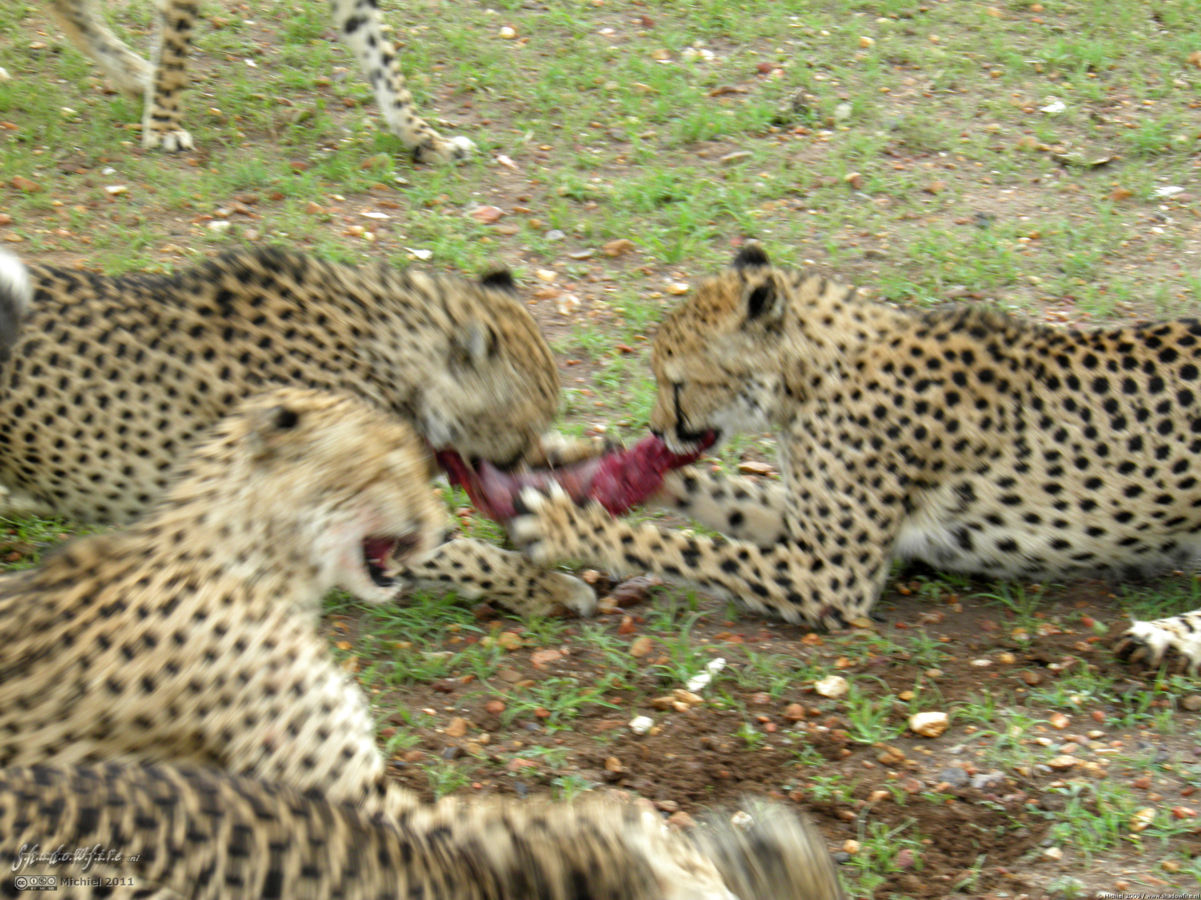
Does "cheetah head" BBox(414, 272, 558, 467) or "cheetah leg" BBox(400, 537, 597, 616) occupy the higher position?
"cheetah head" BBox(414, 272, 558, 467)

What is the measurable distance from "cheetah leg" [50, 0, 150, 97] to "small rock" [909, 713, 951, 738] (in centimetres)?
473

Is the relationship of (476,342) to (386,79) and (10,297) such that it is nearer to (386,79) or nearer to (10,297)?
(10,297)

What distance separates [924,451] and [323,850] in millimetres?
2231

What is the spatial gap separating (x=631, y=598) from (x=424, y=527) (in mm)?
1031

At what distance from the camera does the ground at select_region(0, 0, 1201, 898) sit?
322 centimetres

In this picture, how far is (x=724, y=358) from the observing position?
408 centimetres

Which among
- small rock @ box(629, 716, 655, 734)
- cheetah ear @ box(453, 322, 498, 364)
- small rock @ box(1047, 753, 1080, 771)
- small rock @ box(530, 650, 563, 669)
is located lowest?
small rock @ box(530, 650, 563, 669)

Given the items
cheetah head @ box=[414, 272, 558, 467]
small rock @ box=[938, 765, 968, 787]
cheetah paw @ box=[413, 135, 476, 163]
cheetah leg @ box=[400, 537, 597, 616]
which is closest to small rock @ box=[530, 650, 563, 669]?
cheetah leg @ box=[400, 537, 597, 616]

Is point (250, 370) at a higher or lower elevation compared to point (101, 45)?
lower

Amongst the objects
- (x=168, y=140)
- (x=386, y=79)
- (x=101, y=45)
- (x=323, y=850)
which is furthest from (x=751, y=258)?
(x=101, y=45)

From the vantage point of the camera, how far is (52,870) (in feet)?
6.94

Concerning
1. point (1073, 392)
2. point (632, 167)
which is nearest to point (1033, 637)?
point (1073, 392)

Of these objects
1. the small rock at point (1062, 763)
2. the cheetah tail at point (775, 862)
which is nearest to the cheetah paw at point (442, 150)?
the small rock at point (1062, 763)

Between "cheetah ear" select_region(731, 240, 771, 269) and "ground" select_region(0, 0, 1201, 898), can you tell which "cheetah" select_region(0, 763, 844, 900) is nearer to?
"ground" select_region(0, 0, 1201, 898)
